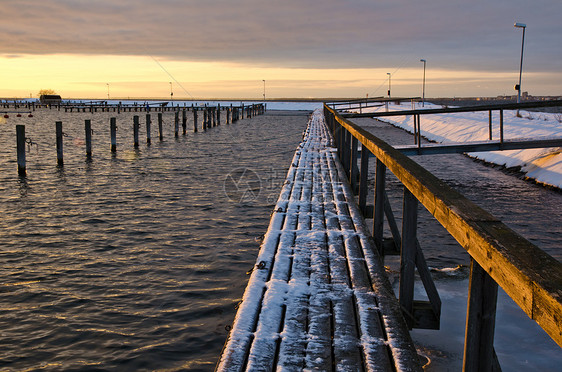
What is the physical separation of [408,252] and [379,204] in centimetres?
203

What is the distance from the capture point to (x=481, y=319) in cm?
252

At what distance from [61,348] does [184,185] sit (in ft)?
33.2

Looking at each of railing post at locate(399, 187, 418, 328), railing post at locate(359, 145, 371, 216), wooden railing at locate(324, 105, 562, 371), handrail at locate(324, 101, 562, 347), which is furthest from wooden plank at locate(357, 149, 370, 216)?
handrail at locate(324, 101, 562, 347)

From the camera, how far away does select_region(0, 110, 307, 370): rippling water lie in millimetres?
5305

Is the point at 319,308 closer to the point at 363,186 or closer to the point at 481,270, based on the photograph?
the point at 481,270

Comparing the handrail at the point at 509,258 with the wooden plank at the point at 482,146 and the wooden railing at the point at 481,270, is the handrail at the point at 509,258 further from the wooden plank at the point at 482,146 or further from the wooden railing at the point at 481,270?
the wooden plank at the point at 482,146

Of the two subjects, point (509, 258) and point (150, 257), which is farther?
point (150, 257)

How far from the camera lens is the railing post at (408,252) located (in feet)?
14.0

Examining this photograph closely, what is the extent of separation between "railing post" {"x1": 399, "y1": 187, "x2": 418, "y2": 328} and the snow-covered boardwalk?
0.44ft

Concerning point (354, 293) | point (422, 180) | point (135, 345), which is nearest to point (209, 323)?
point (135, 345)

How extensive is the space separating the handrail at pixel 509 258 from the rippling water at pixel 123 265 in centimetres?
313

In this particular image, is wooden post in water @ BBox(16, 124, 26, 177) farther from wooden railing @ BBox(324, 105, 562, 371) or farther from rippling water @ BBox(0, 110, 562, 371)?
wooden railing @ BBox(324, 105, 562, 371)

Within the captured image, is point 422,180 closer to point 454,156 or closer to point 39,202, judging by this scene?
point 39,202

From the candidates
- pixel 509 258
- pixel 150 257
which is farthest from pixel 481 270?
pixel 150 257
